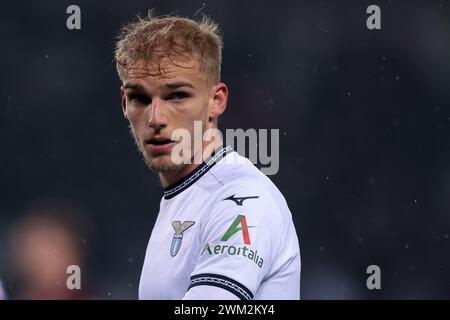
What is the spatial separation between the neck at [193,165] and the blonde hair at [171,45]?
0.93 feet

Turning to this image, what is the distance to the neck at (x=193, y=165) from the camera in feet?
12.7

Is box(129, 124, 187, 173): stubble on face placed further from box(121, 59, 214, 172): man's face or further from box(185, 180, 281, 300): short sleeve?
box(185, 180, 281, 300): short sleeve

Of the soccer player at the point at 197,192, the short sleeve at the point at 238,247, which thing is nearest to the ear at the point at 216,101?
the soccer player at the point at 197,192

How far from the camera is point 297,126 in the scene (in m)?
10.1

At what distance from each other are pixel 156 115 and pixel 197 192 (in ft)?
1.21

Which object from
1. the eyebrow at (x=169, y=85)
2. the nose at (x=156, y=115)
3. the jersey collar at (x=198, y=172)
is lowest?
the jersey collar at (x=198, y=172)

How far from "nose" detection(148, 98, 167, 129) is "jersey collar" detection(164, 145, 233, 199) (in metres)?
0.27

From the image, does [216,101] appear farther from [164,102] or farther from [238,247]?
[238,247]

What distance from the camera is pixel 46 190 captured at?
9914 mm

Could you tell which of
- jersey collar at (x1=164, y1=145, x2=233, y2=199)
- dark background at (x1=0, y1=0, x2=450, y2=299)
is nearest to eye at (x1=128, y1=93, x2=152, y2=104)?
jersey collar at (x1=164, y1=145, x2=233, y2=199)

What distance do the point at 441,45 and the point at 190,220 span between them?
744 centimetres

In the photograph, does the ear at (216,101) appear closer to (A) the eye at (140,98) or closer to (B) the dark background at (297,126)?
(A) the eye at (140,98)
